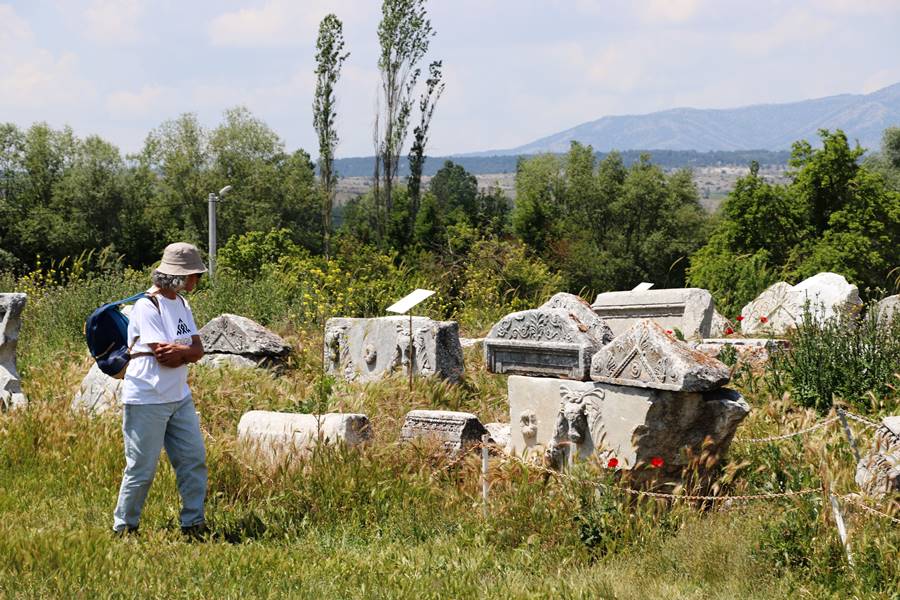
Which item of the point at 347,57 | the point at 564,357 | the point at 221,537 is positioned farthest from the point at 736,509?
the point at 347,57

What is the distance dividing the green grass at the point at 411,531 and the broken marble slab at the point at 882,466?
0.86ft

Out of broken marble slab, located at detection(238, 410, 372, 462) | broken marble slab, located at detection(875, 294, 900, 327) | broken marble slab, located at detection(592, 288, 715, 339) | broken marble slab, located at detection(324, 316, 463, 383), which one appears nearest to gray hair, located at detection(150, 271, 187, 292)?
broken marble slab, located at detection(238, 410, 372, 462)

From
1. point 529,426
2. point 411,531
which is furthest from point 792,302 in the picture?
point 411,531

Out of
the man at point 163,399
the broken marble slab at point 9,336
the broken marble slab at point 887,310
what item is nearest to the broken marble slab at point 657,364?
the man at point 163,399

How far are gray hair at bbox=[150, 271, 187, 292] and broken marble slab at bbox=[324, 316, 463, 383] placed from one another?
4804 millimetres

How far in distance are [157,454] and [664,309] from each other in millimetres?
9019

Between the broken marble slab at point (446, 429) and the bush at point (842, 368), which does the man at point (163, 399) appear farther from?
Result: the bush at point (842, 368)

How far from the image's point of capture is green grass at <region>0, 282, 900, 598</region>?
5023 mm

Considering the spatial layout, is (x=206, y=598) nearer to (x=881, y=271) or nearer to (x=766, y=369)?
(x=766, y=369)

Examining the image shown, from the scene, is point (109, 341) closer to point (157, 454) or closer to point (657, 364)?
point (157, 454)

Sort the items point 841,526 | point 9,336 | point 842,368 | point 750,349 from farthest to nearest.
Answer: point 750,349
point 9,336
point 842,368
point 841,526

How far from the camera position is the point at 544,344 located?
820cm

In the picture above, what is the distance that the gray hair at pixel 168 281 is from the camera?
6074mm

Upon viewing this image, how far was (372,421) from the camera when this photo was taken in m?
8.77
